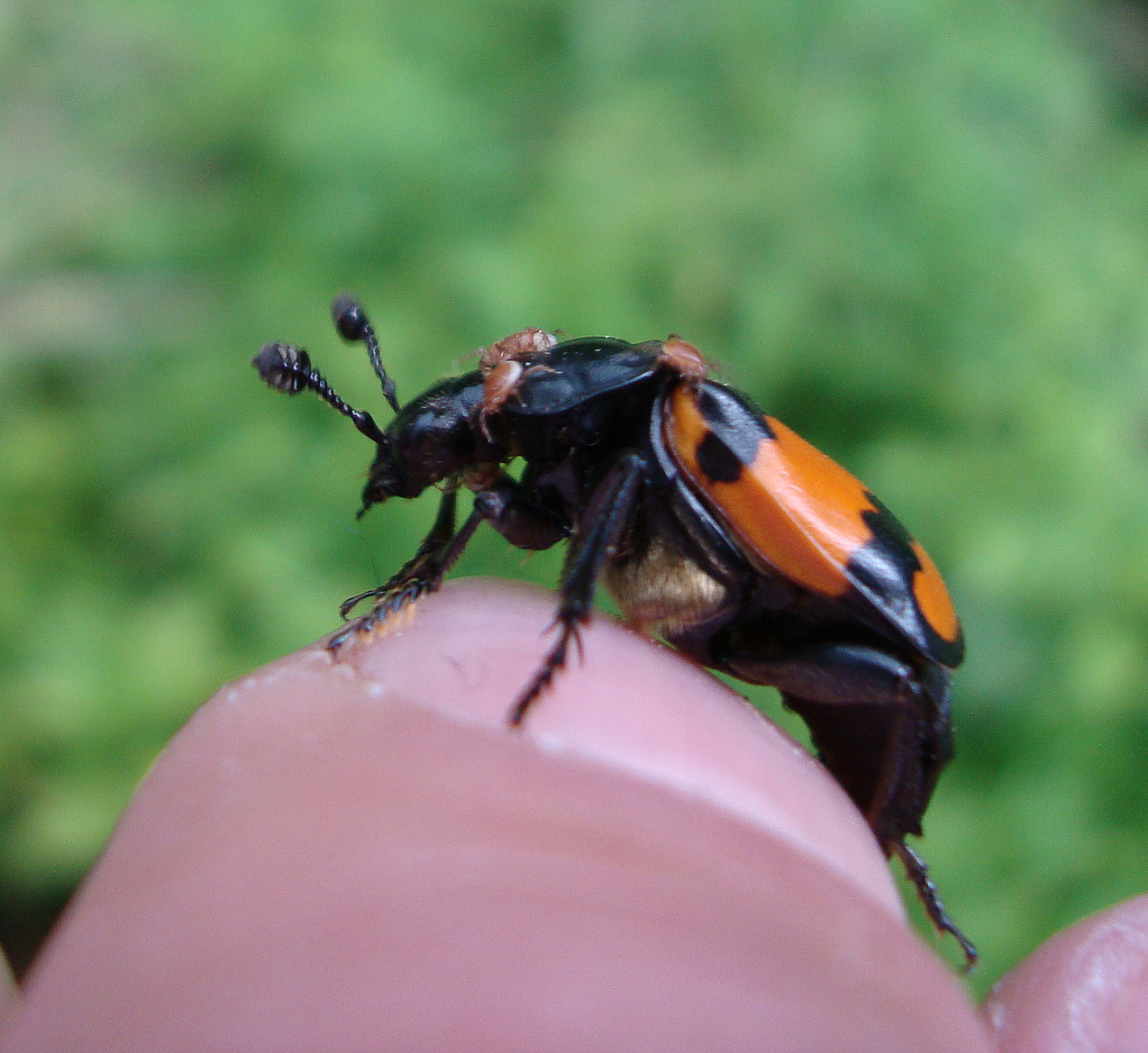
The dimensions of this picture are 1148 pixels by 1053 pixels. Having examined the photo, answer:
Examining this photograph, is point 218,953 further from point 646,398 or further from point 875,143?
point 875,143

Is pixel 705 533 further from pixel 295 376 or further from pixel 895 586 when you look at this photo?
pixel 295 376

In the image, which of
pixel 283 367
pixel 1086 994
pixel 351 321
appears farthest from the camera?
pixel 351 321

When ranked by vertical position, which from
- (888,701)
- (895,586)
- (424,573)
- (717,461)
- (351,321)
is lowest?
(888,701)

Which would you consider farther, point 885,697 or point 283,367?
point 283,367

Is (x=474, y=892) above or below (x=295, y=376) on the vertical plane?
below

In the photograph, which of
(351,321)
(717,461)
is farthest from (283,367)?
(717,461)

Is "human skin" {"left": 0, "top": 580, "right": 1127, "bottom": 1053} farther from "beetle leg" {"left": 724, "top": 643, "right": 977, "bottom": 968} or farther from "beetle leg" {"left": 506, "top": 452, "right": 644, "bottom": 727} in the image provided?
"beetle leg" {"left": 724, "top": 643, "right": 977, "bottom": 968}

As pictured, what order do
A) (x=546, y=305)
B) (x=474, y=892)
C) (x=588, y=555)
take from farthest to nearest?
1. (x=546, y=305)
2. (x=588, y=555)
3. (x=474, y=892)

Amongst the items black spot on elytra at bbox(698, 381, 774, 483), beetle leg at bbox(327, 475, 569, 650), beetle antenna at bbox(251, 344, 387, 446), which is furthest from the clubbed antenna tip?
black spot on elytra at bbox(698, 381, 774, 483)
